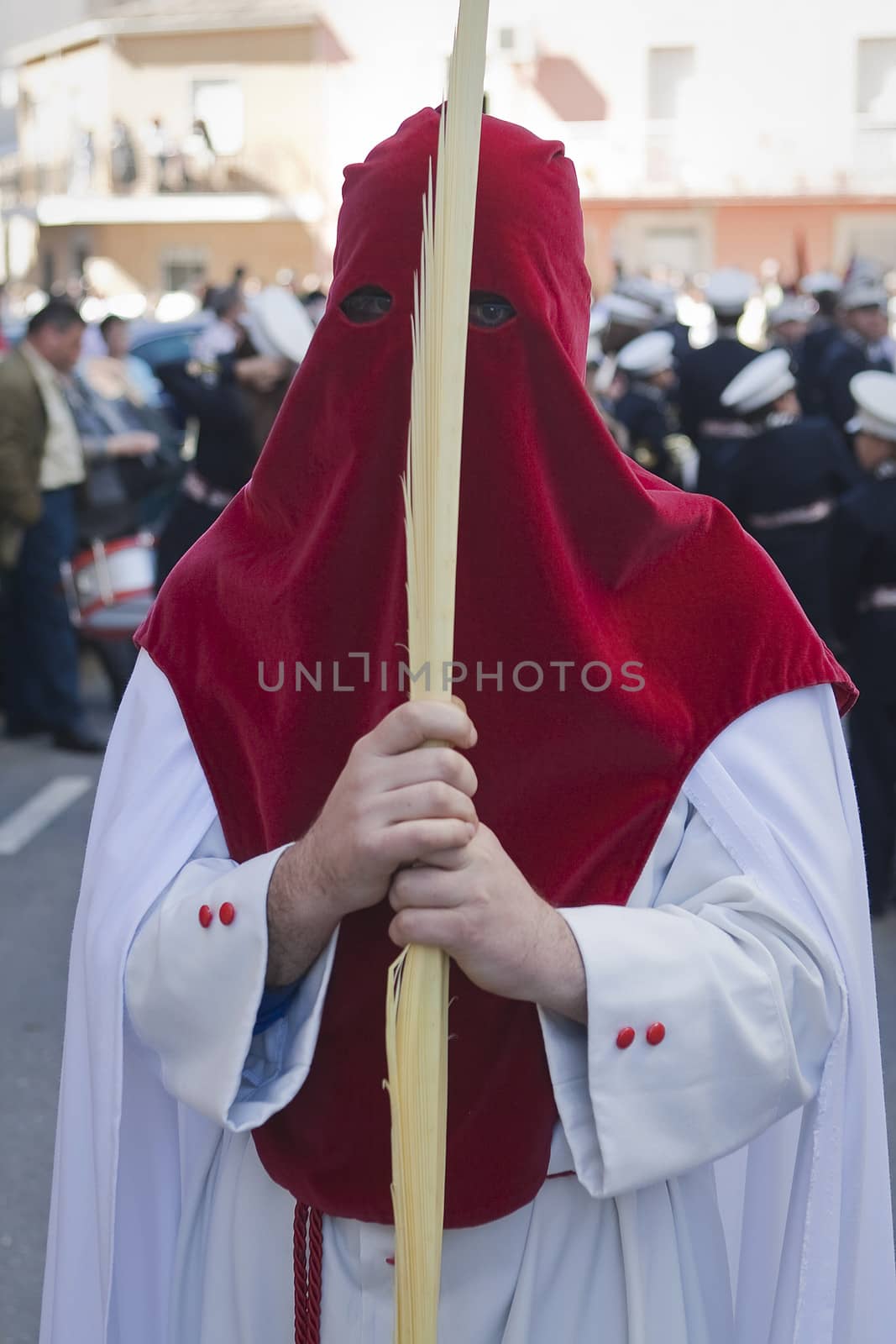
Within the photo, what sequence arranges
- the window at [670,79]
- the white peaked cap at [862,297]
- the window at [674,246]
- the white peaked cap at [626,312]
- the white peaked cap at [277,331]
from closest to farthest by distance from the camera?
the white peaked cap at [277,331] < the white peaked cap at [862,297] < the white peaked cap at [626,312] < the window at [670,79] < the window at [674,246]

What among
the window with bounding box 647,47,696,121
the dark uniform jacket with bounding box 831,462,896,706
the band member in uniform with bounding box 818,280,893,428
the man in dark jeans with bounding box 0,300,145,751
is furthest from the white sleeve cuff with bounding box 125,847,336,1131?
the window with bounding box 647,47,696,121

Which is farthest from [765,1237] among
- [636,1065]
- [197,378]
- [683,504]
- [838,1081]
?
[197,378]

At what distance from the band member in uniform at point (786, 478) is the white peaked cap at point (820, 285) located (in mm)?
7123

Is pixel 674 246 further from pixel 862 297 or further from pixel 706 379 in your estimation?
pixel 706 379

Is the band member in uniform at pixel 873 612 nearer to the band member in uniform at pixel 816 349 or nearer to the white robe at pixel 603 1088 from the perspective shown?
the white robe at pixel 603 1088

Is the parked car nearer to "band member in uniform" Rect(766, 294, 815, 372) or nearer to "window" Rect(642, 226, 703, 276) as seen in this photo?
"band member in uniform" Rect(766, 294, 815, 372)

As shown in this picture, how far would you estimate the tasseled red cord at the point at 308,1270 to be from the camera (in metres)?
1.33

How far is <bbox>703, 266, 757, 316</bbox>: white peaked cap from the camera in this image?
902cm

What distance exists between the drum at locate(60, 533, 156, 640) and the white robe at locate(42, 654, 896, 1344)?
5094 mm

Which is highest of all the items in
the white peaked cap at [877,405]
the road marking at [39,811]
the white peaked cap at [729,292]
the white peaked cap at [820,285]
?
the white peaked cap at [877,405]

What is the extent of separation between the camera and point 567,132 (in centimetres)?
3231

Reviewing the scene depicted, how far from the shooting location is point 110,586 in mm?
6668

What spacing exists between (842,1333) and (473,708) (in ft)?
2.16

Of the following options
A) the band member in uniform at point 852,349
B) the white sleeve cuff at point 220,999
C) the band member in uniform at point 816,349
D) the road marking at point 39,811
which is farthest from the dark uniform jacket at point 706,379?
the white sleeve cuff at point 220,999
